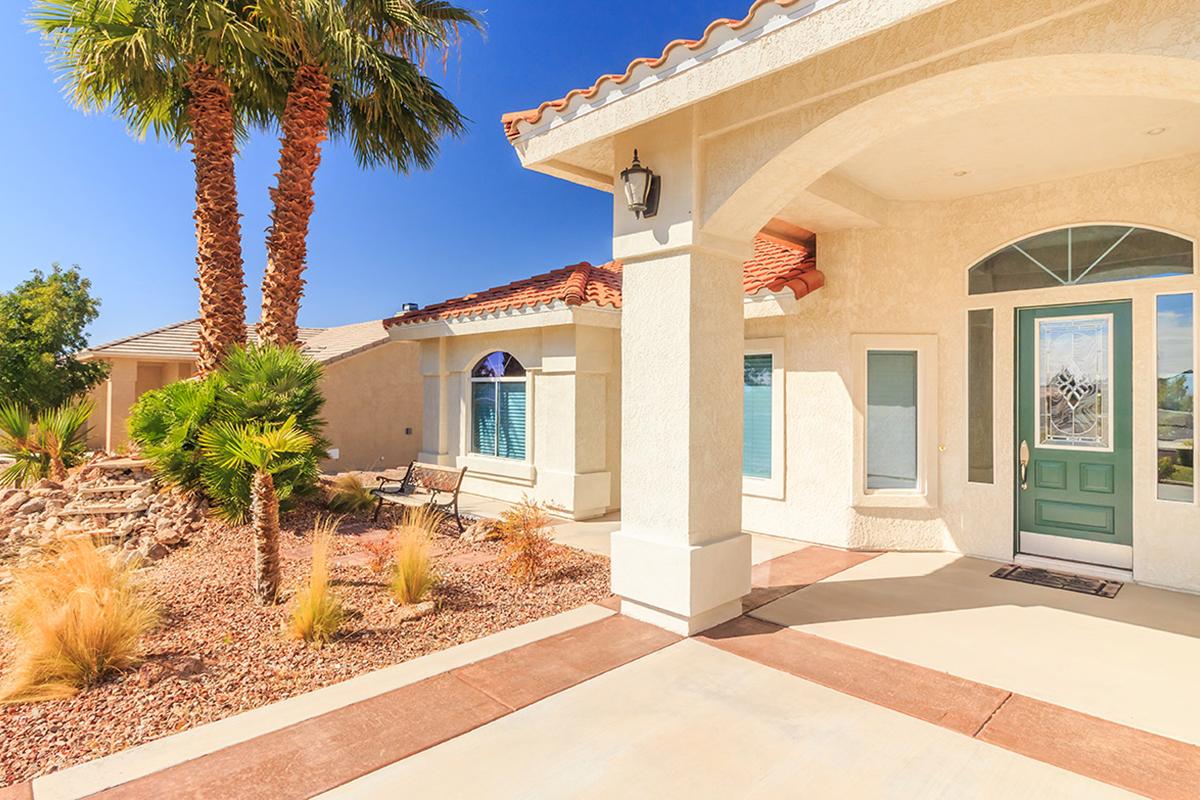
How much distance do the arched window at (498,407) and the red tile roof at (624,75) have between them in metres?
5.37

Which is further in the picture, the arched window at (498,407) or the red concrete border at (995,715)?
the arched window at (498,407)

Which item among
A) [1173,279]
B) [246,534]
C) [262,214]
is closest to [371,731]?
[246,534]

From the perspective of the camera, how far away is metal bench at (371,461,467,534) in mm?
9433

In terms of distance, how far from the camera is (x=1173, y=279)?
6172mm

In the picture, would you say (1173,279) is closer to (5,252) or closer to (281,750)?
(281,750)

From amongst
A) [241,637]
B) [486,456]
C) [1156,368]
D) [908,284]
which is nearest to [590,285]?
[486,456]

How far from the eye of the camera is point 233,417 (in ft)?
28.8

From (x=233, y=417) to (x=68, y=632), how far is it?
16.1ft

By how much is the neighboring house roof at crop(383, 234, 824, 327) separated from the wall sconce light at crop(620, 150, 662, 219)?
126 cm

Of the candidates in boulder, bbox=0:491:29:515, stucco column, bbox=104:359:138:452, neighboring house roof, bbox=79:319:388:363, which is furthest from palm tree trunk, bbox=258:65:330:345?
stucco column, bbox=104:359:138:452

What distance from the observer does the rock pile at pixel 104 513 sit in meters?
8.41

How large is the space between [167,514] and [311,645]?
5.91 meters

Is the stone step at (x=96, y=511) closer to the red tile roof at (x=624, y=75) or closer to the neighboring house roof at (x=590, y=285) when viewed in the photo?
the neighboring house roof at (x=590, y=285)

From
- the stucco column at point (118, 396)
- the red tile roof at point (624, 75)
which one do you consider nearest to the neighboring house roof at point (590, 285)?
the red tile roof at point (624, 75)
